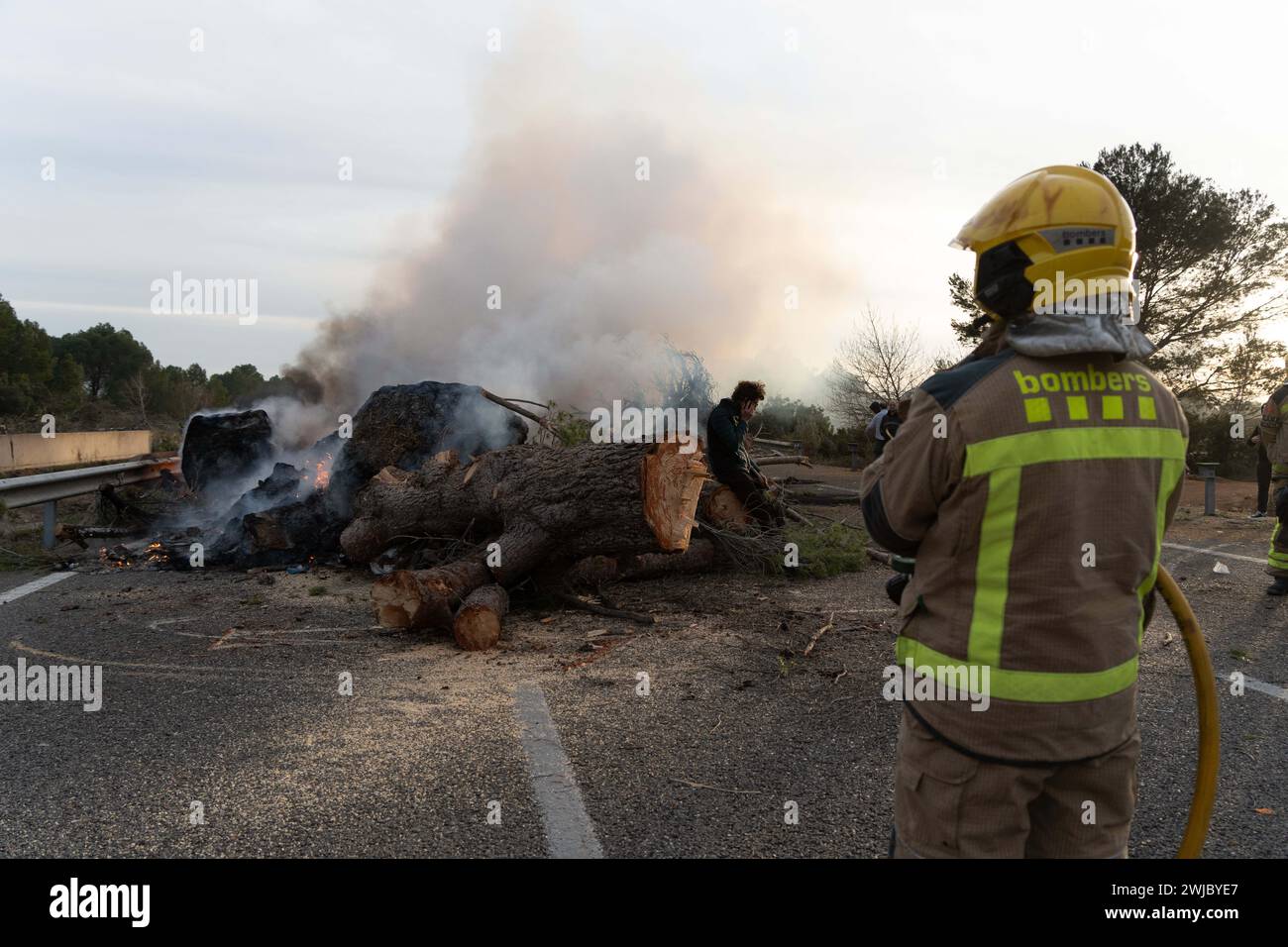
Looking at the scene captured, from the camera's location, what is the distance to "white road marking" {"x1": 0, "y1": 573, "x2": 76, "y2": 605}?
7.13m

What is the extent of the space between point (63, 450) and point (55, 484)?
11.4 metres

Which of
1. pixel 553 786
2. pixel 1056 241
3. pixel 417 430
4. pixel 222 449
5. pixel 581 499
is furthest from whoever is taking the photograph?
pixel 222 449

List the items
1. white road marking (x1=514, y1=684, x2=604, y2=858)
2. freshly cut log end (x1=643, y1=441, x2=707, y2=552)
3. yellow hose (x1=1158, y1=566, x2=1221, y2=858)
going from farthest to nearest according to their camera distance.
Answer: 1. freshly cut log end (x1=643, y1=441, x2=707, y2=552)
2. white road marking (x1=514, y1=684, x2=604, y2=858)
3. yellow hose (x1=1158, y1=566, x2=1221, y2=858)

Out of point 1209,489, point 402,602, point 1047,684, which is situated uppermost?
point 1047,684

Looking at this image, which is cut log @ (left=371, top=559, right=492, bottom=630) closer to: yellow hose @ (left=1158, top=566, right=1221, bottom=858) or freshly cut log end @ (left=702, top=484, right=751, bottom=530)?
freshly cut log end @ (left=702, top=484, right=751, bottom=530)

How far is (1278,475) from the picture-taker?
24.7 ft

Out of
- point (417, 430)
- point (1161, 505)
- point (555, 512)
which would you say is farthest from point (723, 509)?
point (1161, 505)

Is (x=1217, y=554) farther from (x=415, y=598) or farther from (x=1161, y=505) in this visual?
(x=1161, y=505)

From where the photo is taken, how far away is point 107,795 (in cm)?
349

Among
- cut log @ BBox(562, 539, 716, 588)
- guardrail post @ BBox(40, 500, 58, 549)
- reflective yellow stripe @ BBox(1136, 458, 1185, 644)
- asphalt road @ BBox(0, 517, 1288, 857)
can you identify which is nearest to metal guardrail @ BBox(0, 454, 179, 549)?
guardrail post @ BBox(40, 500, 58, 549)

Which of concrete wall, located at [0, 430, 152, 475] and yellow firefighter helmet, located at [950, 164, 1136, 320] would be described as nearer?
yellow firefighter helmet, located at [950, 164, 1136, 320]

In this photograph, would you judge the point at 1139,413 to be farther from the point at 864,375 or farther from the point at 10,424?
the point at 10,424

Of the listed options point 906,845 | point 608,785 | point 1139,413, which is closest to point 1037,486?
point 1139,413

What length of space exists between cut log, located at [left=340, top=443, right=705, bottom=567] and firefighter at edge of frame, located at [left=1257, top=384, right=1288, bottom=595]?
196 inches
